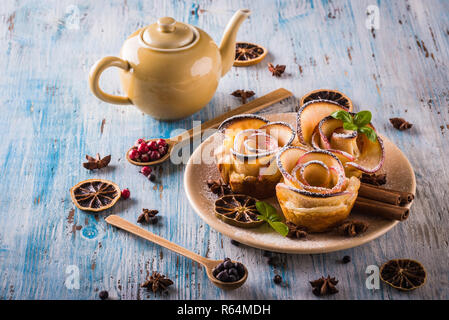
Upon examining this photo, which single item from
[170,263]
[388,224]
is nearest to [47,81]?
[170,263]

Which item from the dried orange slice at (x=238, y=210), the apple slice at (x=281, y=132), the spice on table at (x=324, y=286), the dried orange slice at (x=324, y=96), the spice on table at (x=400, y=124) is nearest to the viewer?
the spice on table at (x=324, y=286)

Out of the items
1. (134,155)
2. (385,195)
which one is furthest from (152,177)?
(385,195)

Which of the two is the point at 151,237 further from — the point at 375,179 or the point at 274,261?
the point at 375,179

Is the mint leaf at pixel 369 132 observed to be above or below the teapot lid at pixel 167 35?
above

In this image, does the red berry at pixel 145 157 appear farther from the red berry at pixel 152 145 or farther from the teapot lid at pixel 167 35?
the teapot lid at pixel 167 35

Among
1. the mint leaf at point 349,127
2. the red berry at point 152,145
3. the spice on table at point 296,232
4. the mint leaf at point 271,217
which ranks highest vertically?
the mint leaf at point 349,127

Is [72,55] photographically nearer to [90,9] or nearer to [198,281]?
[90,9]

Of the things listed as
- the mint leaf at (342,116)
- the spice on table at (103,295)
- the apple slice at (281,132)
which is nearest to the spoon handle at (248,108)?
the apple slice at (281,132)
